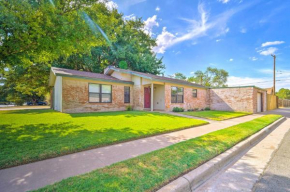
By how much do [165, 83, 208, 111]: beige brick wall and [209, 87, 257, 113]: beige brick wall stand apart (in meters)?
1.15

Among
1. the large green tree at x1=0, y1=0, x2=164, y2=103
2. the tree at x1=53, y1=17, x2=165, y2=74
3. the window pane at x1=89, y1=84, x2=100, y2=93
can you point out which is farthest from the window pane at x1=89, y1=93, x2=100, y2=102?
the tree at x1=53, y1=17, x2=165, y2=74

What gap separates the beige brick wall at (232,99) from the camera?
1414 cm

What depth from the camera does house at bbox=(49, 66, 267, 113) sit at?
10447mm

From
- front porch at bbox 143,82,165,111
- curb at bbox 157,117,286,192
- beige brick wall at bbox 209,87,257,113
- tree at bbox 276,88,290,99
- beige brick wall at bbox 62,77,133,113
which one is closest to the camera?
curb at bbox 157,117,286,192

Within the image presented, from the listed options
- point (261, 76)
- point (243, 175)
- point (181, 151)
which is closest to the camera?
point (243, 175)

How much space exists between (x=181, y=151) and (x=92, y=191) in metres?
2.22

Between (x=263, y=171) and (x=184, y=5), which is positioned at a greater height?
(x=184, y=5)

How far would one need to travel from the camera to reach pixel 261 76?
99.2 ft

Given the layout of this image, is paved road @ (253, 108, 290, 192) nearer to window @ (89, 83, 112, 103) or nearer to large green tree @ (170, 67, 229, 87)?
window @ (89, 83, 112, 103)

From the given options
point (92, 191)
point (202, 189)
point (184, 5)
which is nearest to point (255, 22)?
point (184, 5)

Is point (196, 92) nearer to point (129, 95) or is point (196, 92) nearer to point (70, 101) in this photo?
point (129, 95)

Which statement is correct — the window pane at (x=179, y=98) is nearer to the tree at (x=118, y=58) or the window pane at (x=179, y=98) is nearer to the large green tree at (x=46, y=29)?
the large green tree at (x=46, y=29)

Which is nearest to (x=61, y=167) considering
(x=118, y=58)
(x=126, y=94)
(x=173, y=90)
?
(x=126, y=94)

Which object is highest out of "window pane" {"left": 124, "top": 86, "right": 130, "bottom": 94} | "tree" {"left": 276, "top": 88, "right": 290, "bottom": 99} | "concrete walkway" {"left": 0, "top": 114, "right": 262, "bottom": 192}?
"tree" {"left": 276, "top": 88, "right": 290, "bottom": 99}
